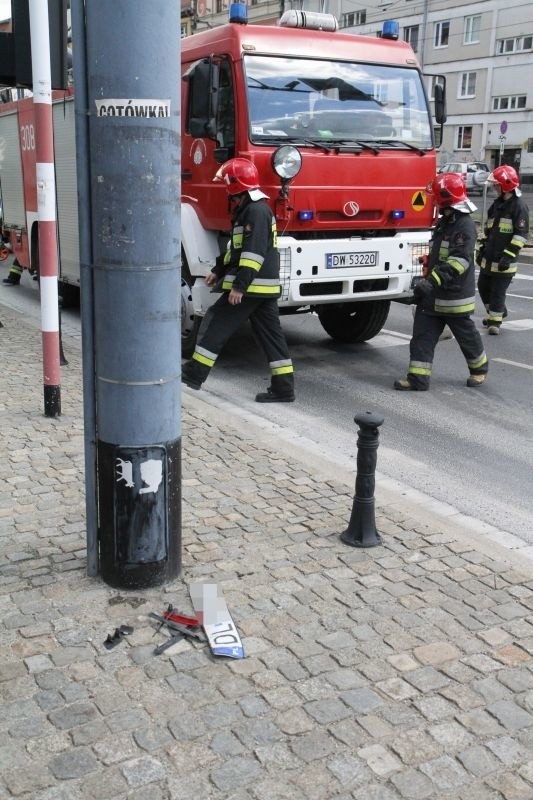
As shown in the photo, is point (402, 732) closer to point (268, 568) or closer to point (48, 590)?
point (268, 568)

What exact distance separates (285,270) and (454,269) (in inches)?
57.8

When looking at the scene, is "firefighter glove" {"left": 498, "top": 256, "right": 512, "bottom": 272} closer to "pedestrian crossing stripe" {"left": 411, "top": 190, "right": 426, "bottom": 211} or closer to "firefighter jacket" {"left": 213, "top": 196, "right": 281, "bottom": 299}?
"pedestrian crossing stripe" {"left": 411, "top": 190, "right": 426, "bottom": 211}

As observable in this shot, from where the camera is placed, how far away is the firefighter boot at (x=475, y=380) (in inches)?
309

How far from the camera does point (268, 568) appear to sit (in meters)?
4.04

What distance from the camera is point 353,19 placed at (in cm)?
5597

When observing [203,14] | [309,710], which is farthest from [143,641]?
[203,14]

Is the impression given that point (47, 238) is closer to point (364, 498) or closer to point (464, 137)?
point (364, 498)

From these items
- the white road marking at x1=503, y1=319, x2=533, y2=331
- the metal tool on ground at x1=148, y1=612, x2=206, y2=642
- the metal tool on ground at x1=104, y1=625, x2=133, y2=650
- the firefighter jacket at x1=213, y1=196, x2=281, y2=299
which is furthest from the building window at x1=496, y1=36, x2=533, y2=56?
the metal tool on ground at x1=104, y1=625, x2=133, y2=650

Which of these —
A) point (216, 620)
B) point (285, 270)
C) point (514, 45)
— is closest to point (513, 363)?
point (285, 270)

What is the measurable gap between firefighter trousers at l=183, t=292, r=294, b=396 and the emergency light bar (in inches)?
115

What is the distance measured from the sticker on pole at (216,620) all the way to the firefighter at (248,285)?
354 cm

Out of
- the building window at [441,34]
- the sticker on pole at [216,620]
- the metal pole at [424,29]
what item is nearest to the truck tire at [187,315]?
the sticker on pole at [216,620]

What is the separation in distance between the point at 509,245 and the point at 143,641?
8002 millimetres

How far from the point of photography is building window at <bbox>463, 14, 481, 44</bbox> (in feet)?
165
